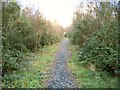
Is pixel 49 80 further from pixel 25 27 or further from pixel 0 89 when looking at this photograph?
pixel 25 27

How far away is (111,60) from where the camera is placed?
26.3ft

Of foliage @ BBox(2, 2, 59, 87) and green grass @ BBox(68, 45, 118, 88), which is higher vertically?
foliage @ BBox(2, 2, 59, 87)

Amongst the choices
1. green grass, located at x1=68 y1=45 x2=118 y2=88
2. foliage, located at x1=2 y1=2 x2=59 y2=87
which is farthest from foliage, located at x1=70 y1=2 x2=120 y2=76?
foliage, located at x1=2 y1=2 x2=59 y2=87

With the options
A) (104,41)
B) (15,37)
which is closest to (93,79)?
(104,41)

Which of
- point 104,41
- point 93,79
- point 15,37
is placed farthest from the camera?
point 15,37

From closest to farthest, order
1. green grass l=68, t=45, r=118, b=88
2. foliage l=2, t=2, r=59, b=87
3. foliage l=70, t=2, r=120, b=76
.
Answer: green grass l=68, t=45, r=118, b=88, foliage l=2, t=2, r=59, b=87, foliage l=70, t=2, r=120, b=76

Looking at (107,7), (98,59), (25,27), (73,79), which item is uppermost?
(107,7)

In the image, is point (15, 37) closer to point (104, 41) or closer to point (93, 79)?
point (104, 41)

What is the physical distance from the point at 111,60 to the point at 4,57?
146 inches

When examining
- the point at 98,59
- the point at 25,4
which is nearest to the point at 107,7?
the point at 98,59

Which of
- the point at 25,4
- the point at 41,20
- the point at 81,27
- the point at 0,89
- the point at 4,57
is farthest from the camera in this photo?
the point at 41,20

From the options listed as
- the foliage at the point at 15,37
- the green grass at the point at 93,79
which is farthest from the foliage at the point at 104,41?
the foliage at the point at 15,37

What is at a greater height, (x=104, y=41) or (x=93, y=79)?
(x=104, y=41)

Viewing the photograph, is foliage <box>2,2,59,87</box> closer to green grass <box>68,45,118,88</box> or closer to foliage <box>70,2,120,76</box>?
green grass <box>68,45,118,88</box>
